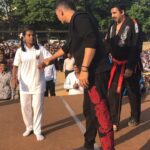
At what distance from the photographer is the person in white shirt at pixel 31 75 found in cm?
630

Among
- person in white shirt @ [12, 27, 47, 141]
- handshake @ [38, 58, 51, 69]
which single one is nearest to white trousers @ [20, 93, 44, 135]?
person in white shirt @ [12, 27, 47, 141]

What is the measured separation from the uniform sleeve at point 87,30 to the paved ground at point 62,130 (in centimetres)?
177

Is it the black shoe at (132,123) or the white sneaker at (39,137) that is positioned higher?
the black shoe at (132,123)

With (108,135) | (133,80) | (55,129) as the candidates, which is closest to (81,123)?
(55,129)

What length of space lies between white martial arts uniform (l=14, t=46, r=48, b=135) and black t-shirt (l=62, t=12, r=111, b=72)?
1.24 m

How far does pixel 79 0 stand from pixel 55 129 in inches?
2580

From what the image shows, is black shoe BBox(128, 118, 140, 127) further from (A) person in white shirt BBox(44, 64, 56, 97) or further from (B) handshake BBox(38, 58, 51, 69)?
(A) person in white shirt BBox(44, 64, 56, 97)

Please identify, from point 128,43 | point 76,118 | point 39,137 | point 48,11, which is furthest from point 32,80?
point 48,11

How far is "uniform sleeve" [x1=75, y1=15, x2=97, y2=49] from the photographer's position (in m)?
4.72

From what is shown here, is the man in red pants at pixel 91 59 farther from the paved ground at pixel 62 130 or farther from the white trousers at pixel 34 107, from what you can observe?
the white trousers at pixel 34 107

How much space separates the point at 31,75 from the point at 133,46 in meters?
1.52

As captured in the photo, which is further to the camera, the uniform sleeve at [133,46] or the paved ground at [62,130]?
the uniform sleeve at [133,46]

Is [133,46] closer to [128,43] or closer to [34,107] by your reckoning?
[128,43]

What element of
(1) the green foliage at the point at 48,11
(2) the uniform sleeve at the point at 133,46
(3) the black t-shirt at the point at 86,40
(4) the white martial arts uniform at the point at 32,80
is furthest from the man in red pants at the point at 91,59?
(1) the green foliage at the point at 48,11
